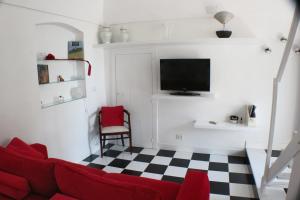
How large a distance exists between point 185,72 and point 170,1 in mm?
1221

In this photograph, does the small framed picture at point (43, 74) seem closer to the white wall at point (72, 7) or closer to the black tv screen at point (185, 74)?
the white wall at point (72, 7)

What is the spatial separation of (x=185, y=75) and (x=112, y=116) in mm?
1486

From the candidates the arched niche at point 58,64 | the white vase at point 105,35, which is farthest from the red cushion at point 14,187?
the white vase at point 105,35

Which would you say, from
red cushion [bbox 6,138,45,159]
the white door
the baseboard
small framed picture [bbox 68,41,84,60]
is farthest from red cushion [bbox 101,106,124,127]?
red cushion [bbox 6,138,45,159]

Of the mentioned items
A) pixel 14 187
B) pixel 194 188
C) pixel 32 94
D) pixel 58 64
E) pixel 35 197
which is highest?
pixel 58 64

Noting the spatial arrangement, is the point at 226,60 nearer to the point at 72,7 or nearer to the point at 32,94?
the point at 72,7

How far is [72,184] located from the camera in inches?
62.4

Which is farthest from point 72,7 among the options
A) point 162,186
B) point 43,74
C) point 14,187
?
point 162,186

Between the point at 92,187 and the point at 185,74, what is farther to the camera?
the point at 185,74

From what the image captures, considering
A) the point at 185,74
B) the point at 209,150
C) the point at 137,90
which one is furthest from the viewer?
the point at 137,90

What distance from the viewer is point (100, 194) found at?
1457 mm

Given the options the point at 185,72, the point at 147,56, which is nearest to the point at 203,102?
the point at 185,72

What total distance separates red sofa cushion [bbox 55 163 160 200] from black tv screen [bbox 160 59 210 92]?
2510mm

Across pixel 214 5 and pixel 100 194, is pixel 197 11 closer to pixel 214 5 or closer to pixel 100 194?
pixel 214 5
